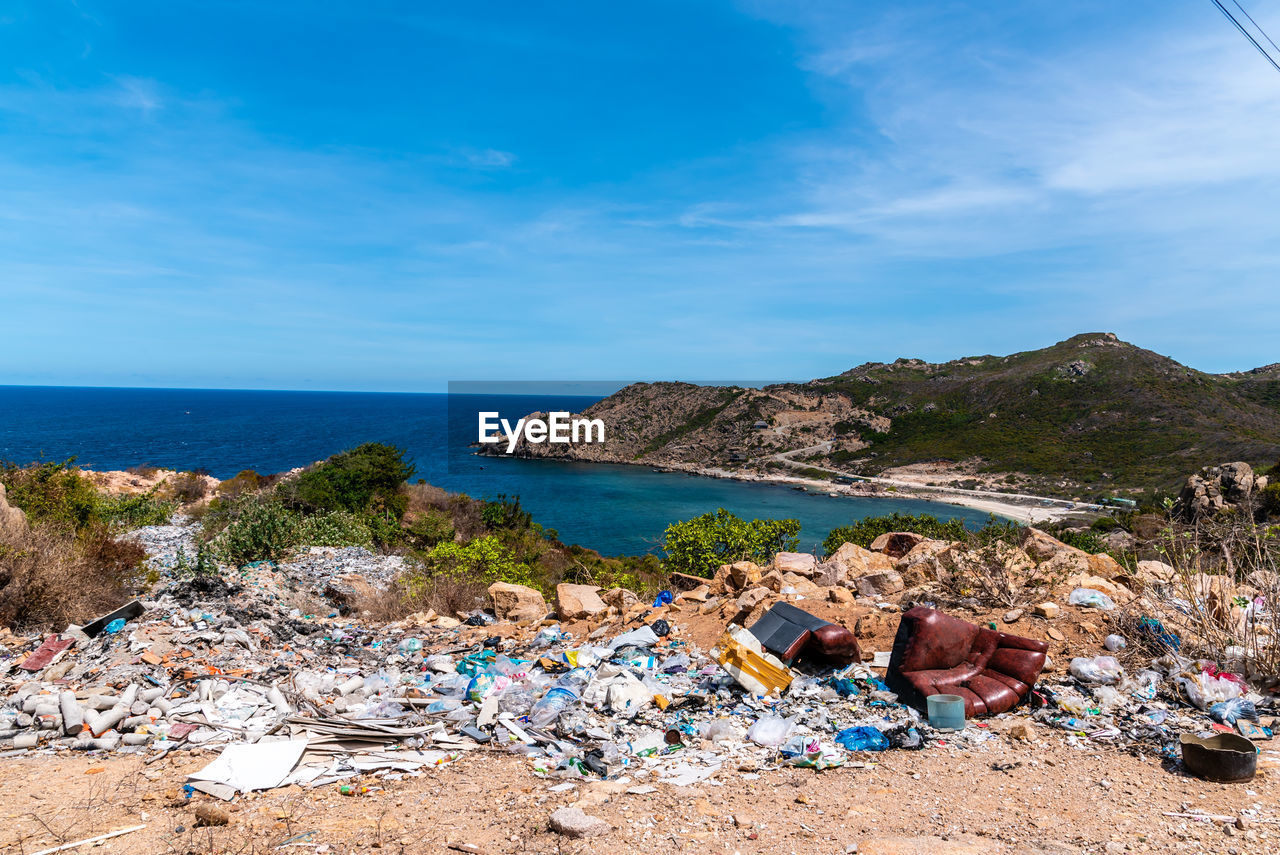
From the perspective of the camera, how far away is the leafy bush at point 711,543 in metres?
17.1

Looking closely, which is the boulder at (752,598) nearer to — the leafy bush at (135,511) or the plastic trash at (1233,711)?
the plastic trash at (1233,711)

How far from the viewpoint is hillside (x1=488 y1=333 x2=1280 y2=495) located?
Result: 5750 cm

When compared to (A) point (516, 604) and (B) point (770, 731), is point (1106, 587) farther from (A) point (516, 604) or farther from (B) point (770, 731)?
(A) point (516, 604)

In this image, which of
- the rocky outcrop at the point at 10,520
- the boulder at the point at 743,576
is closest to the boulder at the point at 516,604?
the boulder at the point at 743,576

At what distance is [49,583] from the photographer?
27.6ft

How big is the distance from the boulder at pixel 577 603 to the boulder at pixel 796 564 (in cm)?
311

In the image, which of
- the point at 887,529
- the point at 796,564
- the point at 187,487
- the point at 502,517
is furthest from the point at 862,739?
the point at 187,487

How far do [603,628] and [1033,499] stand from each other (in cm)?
5762

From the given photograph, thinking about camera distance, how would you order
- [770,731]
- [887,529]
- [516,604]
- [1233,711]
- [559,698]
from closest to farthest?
[1233,711] < [770,731] < [559,698] < [516,604] < [887,529]

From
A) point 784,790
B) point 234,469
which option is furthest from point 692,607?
point 234,469

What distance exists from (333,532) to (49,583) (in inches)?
351

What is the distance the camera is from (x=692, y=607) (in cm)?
930

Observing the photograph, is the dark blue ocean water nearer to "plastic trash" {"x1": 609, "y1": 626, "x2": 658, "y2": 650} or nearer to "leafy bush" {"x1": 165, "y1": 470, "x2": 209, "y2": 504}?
"leafy bush" {"x1": 165, "y1": 470, "x2": 209, "y2": 504}

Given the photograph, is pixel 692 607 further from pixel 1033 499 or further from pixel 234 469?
pixel 234 469
